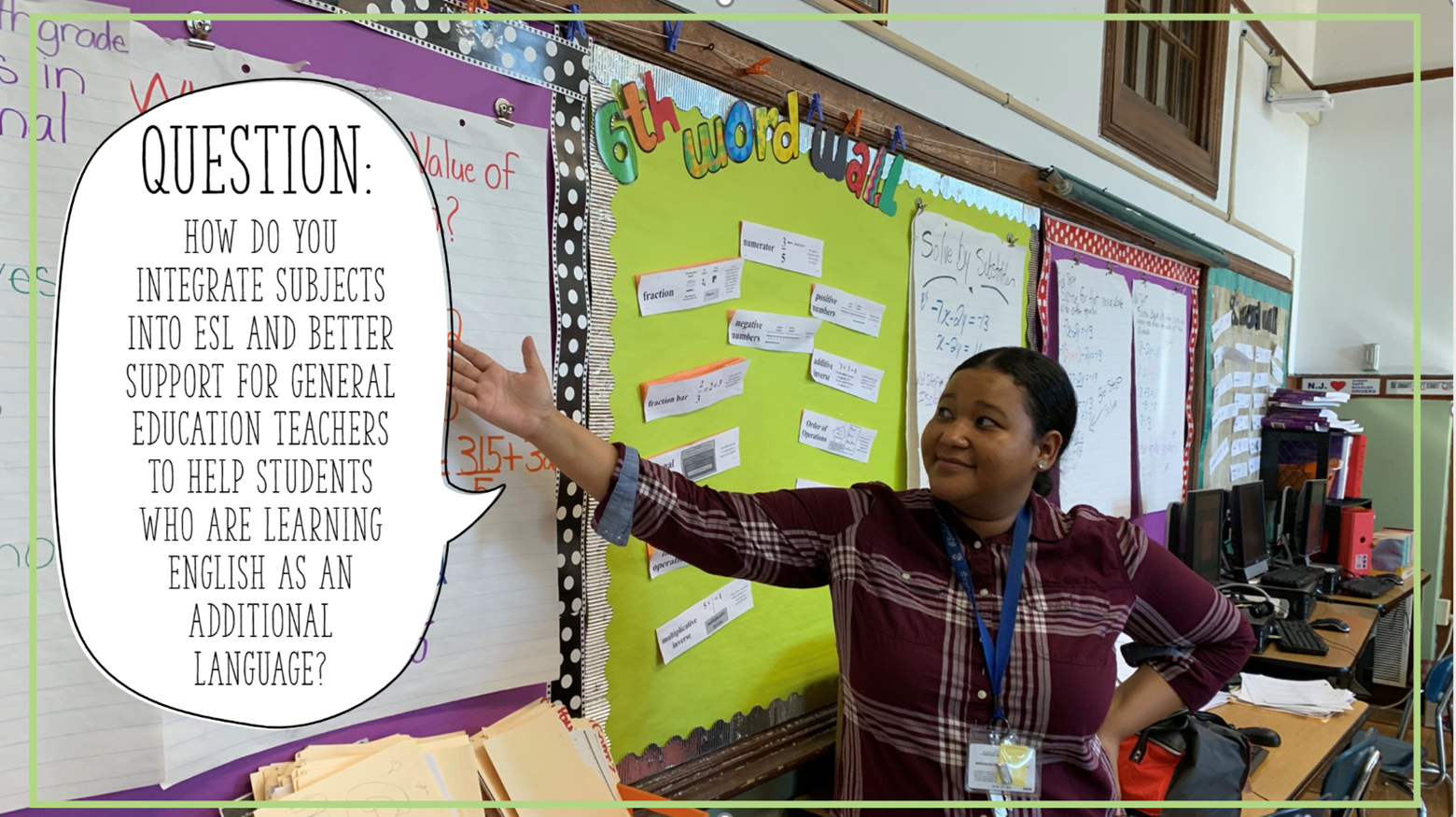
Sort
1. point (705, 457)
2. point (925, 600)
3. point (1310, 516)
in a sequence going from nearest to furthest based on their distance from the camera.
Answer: point (925, 600) < point (705, 457) < point (1310, 516)

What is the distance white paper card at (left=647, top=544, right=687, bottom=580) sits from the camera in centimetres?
125

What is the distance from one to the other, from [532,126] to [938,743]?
3.06ft

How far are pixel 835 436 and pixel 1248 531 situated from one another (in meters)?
2.21

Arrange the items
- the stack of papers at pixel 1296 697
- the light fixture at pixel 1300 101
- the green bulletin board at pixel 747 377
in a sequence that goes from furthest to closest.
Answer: the light fixture at pixel 1300 101
the stack of papers at pixel 1296 697
the green bulletin board at pixel 747 377

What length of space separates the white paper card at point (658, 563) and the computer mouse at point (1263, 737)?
1.37 m

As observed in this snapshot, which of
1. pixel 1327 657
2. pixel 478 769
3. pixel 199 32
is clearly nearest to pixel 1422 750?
pixel 1327 657

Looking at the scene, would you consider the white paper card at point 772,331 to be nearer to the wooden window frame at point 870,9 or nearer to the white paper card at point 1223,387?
the wooden window frame at point 870,9

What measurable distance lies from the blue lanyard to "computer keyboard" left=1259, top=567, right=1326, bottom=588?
2.26 metres

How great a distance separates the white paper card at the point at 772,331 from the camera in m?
A: 1.36

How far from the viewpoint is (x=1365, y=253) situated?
3377mm

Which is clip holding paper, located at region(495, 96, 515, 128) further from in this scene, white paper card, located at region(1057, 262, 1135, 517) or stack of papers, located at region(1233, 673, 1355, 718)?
stack of papers, located at region(1233, 673, 1355, 718)

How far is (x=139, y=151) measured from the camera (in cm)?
76

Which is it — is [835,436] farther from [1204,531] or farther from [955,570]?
[1204,531]

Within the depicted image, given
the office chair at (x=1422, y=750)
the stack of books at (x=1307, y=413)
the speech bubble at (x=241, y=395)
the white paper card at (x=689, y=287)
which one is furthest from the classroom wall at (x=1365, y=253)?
the speech bubble at (x=241, y=395)
